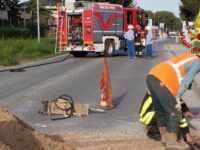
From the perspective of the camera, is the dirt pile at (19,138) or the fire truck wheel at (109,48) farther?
the fire truck wheel at (109,48)

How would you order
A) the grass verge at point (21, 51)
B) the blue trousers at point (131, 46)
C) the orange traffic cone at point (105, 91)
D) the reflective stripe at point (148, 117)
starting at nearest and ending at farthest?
the reflective stripe at point (148, 117), the orange traffic cone at point (105, 91), the grass verge at point (21, 51), the blue trousers at point (131, 46)

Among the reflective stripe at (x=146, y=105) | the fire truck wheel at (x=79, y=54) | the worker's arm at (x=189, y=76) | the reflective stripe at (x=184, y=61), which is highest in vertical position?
the reflective stripe at (x=184, y=61)

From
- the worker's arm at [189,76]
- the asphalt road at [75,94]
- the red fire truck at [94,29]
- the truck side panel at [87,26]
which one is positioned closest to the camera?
the worker's arm at [189,76]

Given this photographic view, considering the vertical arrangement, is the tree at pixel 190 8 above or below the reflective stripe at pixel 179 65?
above

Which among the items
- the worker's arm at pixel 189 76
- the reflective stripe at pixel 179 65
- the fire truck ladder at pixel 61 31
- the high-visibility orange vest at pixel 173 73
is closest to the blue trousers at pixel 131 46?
the fire truck ladder at pixel 61 31

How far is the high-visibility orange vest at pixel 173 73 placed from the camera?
21.2 ft

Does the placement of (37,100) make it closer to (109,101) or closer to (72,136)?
(109,101)

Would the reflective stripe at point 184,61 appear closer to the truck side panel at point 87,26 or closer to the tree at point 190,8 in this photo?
the truck side panel at point 87,26

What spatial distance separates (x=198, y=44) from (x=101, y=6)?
81.1ft

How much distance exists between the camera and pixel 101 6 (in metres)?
30.9

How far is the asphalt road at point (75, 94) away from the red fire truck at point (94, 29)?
Result: 7.27m

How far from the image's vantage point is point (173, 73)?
6.51 m

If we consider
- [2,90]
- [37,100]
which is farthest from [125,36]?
[37,100]

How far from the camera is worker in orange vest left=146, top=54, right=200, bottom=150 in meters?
6.42
